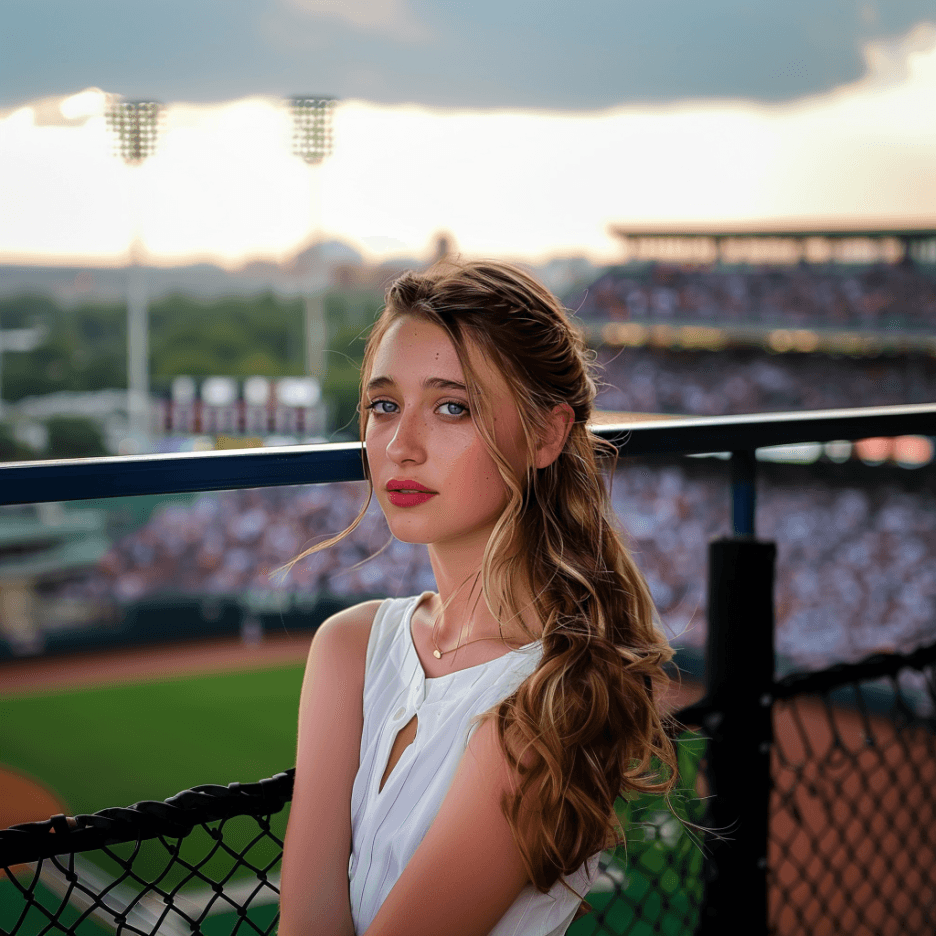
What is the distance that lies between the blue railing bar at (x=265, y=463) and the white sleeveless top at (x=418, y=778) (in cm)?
17

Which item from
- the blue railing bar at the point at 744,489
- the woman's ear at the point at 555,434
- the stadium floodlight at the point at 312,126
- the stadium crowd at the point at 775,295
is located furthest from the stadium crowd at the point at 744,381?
the woman's ear at the point at 555,434

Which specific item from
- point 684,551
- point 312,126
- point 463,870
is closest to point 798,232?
point 684,551

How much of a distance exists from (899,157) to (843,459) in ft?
37.3

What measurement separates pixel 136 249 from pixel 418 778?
22508mm

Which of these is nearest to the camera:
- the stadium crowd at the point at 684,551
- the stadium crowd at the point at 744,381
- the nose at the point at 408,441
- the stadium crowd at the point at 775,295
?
the nose at the point at 408,441

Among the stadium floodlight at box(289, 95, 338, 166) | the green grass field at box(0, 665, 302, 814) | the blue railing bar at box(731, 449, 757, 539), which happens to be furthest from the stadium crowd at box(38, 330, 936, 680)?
the blue railing bar at box(731, 449, 757, 539)

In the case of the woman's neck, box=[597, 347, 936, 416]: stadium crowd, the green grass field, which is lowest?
the green grass field

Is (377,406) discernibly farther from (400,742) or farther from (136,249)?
(136,249)

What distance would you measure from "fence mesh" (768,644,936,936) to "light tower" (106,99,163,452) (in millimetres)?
13254

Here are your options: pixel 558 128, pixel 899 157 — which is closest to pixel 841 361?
pixel 899 157

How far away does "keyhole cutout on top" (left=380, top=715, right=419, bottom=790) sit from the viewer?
84 centimetres

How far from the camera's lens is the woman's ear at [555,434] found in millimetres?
873

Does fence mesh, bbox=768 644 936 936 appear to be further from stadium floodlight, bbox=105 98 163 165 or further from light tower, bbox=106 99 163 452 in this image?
stadium floodlight, bbox=105 98 163 165

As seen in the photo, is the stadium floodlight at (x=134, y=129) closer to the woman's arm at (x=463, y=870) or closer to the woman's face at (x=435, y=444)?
the woman's face at (x=435, y=444)
